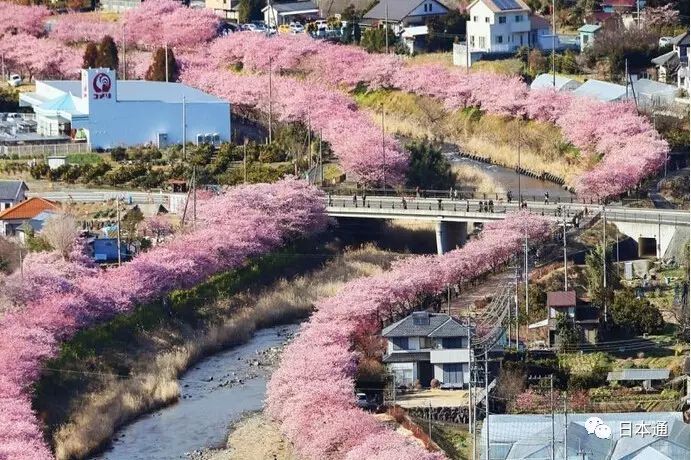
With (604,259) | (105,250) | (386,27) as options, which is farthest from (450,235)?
(386,27)

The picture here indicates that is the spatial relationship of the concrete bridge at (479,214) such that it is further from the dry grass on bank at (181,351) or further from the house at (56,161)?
the house at (56,161)

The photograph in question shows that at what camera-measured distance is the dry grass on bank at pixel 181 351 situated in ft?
125

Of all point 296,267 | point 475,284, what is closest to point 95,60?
point 296,267

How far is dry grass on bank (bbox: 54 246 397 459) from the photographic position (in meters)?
38.2

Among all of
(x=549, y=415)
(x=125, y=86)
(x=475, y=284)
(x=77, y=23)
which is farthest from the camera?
(x=77, y=23)

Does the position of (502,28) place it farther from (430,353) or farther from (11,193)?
(430,353)

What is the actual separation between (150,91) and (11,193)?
10.5 m

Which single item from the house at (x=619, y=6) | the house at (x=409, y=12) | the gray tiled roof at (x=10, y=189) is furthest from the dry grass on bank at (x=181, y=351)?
the house at (x=619, y=6)

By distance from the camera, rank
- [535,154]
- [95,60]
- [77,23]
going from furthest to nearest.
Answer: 1. [77,23]
2. [95,60]
3. [535,154]

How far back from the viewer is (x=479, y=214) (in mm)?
50062

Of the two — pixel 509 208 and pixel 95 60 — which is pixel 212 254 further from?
pixel 95 60

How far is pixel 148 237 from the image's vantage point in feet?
165

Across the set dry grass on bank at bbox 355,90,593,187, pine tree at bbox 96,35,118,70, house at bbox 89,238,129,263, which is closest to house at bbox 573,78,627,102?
dry grass on bank at bbox 355,90,593,187

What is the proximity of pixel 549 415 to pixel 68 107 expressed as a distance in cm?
2995
